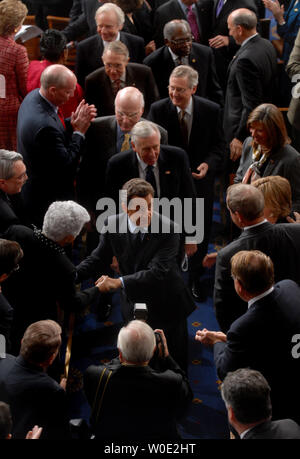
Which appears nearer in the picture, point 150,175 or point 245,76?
point 150,175

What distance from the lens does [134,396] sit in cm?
236

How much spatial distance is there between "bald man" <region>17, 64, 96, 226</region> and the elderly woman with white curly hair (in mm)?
738

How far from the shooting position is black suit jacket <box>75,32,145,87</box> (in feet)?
15.5

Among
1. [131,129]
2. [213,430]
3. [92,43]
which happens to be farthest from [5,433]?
[92,43]

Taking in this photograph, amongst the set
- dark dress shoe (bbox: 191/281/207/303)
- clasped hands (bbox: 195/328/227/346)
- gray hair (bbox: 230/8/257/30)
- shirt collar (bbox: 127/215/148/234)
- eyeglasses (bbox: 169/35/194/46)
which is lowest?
dark dress shoe (bbox: 191/281/207/303)

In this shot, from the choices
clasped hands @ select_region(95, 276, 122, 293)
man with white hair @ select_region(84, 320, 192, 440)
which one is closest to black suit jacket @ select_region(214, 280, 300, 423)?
man with white hair @ select_region(84, 320, 192, 440)

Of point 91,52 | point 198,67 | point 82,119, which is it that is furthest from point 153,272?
point 91,52

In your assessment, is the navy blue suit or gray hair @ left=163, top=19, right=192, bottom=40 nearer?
the navy blue suit

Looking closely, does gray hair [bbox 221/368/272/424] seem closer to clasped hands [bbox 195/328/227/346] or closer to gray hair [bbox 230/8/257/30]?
clasped hands [bbox 195/328/227/346]

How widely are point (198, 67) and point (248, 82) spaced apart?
422mm

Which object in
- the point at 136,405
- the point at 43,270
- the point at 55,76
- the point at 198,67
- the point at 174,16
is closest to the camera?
the point at 136,405

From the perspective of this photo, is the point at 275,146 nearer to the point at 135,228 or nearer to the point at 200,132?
the point at 200,132

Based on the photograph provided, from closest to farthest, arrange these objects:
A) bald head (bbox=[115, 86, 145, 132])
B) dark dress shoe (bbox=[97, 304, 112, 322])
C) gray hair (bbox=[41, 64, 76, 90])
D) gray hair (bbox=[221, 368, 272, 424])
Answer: gray hair (bbox=[221, 368, 272, 424]) < gray hair (bbox=[41, 64, 76, 90]) < bald head (bbox=[115, 86, 145, 132]) < dark dress shoe (bbox=[97, 304, 112, 322])

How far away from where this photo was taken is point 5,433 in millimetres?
2135
